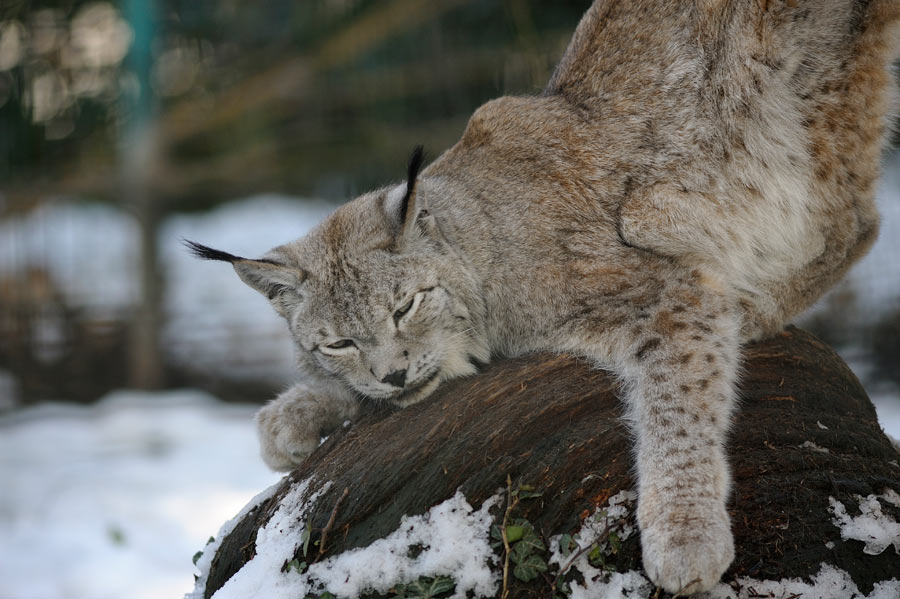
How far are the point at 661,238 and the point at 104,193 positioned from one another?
697 centimetres

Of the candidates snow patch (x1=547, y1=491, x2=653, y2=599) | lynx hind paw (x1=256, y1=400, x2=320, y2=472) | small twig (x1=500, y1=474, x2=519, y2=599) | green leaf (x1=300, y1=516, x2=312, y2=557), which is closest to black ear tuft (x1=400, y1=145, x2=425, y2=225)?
lynx hind paw (x1=256, y1=400, x2=320, y2=472)

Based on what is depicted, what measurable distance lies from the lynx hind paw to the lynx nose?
0.45 m

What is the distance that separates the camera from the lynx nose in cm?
302

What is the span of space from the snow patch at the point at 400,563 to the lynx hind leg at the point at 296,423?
59 cm

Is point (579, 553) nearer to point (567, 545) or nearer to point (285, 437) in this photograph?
point (567, 545)

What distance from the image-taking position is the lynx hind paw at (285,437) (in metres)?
3.26

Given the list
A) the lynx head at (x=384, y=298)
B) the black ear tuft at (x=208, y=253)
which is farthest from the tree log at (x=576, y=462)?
the black ear tuft at (x=208, y=253)

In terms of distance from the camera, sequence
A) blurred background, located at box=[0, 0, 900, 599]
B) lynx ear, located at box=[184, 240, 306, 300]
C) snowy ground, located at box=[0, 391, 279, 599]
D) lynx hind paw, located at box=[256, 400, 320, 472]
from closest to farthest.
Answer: lynx ear, located at box=[184, 240, 306, 300]
lynx hind paw, located at box=[256, 400, 320, 472]
snowy ground, located at box=[0, 391, 279, 599]
blurred background, located at box=[0, 0, 900, 599]

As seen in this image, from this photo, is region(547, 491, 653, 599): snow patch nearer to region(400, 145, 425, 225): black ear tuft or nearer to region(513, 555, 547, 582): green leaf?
region(513, 555, 547, 582): green leaf

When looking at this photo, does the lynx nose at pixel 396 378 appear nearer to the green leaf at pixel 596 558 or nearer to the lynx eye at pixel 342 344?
the lynx eye at pixel 342 344

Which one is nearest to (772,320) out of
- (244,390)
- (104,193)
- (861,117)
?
(861,117)

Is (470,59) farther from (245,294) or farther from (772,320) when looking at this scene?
(772,320)

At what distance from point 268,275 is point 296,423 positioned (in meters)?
0.56

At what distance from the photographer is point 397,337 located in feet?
10.1
